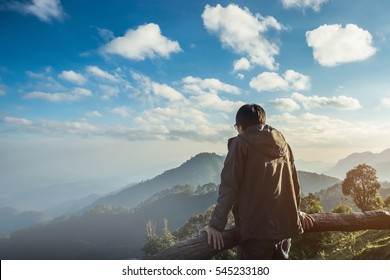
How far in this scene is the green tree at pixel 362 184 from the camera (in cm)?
4931

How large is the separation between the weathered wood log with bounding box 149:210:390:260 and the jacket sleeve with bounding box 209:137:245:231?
13.4 inches

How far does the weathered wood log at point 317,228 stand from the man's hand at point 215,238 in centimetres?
5

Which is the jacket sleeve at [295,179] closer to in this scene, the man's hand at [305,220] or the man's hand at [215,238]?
the man's hand at [305,220]

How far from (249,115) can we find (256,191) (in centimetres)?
71

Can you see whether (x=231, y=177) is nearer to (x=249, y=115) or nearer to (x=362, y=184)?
Result: (x=249, y=115)

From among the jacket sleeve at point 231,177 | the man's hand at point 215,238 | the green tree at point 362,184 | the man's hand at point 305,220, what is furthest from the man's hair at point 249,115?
the green tree at point 362,184

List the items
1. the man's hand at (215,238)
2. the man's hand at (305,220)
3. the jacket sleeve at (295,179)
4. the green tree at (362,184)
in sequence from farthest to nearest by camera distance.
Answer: the green tree at (362,184), the man's hand at (305,220), the jacket sleeve at (295,179), the man's hand at (215,238)

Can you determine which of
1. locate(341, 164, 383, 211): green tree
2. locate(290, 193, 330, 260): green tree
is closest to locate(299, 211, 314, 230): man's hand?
locate(290, 193, 330, 260): green tree

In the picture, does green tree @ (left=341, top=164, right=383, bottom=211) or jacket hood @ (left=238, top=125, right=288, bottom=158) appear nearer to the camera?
jacket hood @ (left=238, top=125, right=288, bottom=158)

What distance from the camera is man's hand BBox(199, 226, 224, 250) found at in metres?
3.18

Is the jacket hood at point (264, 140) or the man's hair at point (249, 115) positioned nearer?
the jacket hood at point (264, 140)

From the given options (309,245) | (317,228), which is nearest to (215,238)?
(317,228)

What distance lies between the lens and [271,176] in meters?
3.18

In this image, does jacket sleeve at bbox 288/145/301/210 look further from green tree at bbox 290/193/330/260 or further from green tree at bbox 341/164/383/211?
green tree at bbox 341/164/383/211
